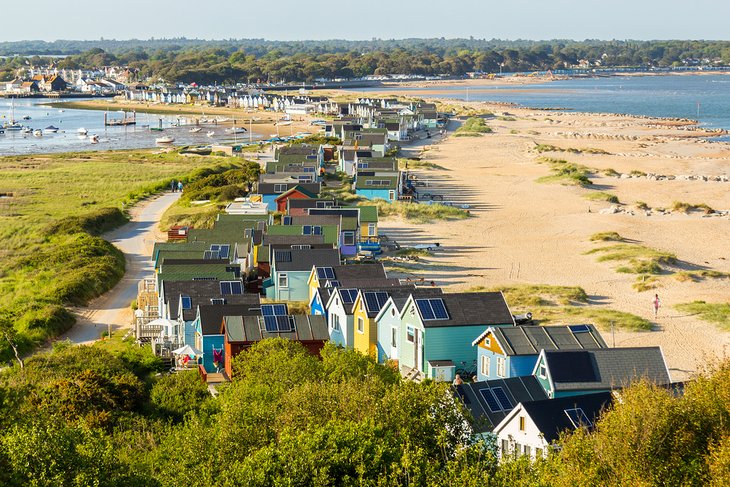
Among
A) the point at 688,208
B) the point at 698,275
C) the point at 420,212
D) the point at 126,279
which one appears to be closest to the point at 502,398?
the point at 698,275

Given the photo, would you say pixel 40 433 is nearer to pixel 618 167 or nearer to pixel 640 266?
pixel 640 266

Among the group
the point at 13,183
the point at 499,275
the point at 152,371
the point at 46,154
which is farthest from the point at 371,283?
the point at 46,154

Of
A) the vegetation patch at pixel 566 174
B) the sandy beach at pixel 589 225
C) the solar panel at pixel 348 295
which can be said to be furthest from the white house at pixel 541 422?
the vegetation patch at pixel 566 174

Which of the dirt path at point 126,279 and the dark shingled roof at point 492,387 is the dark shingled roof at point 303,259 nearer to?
the dirt path at point 126,279

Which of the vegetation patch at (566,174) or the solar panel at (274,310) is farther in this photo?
the vegetation patch at (566,174)

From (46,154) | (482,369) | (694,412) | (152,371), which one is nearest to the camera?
(694,412)

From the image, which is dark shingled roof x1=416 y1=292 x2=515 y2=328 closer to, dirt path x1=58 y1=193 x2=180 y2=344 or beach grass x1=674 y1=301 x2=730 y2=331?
beach grass x1=674 y1=301 x2=730 y2=331
